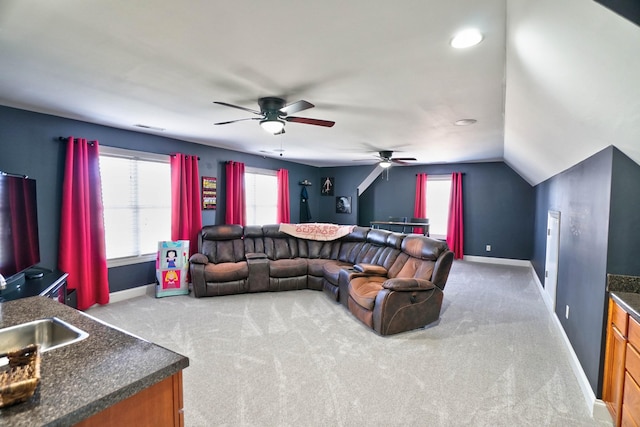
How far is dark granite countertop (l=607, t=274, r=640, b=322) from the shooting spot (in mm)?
1860

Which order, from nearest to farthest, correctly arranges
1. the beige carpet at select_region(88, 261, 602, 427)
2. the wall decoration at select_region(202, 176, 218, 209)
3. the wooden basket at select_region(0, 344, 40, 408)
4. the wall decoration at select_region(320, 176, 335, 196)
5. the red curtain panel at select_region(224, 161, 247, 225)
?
1. the wooden basket at select_region(0, 344, 40, 408)
2. the beige carpet at select_region(88, 261, 602, 427)
3. the wall decoration at select_region(202, 176, 218, 209)
4. the red curtain panel at select_region(224, 161, 247, 225)
5. the wall decoration at select_region(320, 176, 335, 196)

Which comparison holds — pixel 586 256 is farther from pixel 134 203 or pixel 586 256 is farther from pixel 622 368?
pixel 134 203

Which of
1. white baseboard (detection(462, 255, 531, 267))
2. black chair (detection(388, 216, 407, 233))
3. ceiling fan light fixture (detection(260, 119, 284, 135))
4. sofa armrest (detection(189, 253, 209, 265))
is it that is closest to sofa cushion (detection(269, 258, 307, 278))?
sofa armrest (detection(189, 253, 209, 265))

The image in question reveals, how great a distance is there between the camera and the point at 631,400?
1.77 metres

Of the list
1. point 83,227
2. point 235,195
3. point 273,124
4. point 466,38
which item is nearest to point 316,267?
point 235,195

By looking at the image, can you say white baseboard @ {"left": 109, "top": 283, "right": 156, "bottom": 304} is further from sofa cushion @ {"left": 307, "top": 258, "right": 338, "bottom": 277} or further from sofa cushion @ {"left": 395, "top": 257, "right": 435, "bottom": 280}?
sofa cushion @ {"left": 395, "top": 257, "right": 435, "bottom": 280}

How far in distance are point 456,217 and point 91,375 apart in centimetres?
759

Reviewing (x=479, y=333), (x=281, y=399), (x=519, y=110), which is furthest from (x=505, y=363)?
(x=519, y=110)

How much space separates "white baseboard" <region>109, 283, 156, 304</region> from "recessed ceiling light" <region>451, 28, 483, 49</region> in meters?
5.00

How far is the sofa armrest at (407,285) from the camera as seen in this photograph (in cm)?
330

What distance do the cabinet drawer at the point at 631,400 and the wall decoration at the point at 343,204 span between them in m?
7.03

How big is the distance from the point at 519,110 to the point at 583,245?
1302 millimetres

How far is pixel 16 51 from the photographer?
6.80 ft

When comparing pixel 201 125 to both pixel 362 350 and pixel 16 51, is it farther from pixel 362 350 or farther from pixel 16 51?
pixel 362 350
